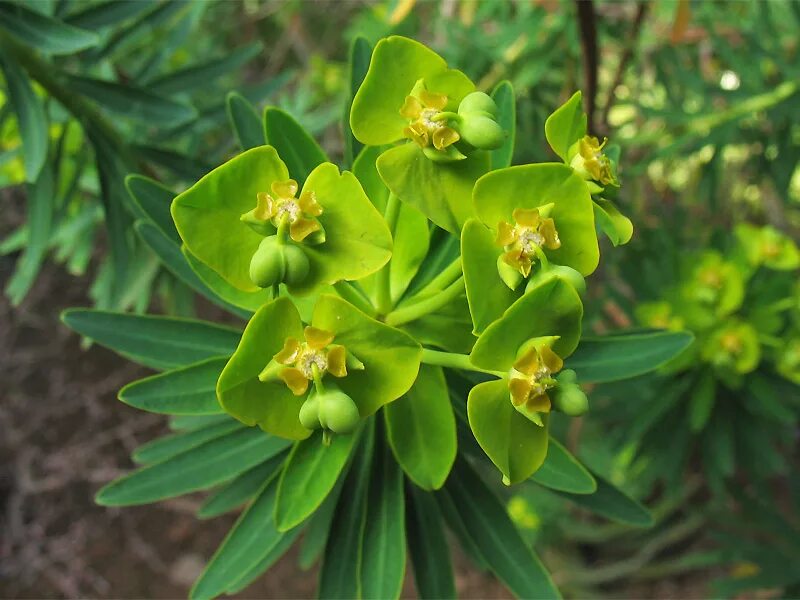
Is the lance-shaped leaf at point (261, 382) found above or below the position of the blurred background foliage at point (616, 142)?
above

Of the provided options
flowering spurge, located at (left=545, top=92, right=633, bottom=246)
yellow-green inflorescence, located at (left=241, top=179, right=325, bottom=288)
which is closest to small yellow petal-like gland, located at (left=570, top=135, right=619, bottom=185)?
flowering spurge, located at (left=545, top=92, right=633, bottom=246)

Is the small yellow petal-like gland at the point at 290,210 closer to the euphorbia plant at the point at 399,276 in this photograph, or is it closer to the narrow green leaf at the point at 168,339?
the euphorbia plant at the point at 399,276

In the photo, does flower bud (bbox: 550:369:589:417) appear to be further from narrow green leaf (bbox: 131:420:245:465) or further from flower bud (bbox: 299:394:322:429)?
narrow green leaf (bbox: 131:420:245:465)

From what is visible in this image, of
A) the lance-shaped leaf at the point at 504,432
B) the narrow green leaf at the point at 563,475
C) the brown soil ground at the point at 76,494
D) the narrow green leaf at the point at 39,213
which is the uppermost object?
the lance-shaped leaf at the point at 504,432

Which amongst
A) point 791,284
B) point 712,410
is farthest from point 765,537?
point 791,284

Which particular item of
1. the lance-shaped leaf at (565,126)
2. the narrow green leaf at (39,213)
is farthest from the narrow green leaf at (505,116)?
the narrow green leaf at (39,213)
